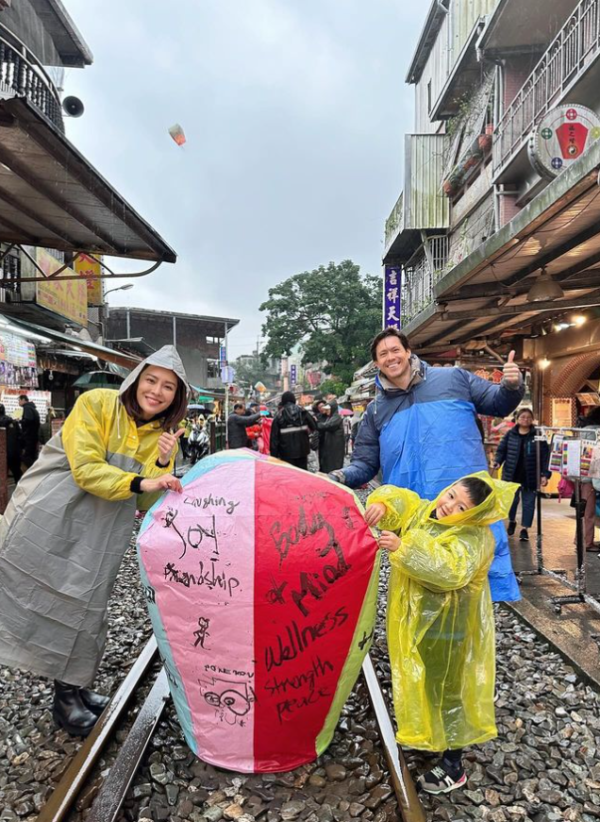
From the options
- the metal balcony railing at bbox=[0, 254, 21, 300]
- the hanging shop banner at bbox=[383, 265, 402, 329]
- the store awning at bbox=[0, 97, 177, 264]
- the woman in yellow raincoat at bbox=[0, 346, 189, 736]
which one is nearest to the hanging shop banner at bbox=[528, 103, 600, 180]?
the store awning at bbox=[0, 97, 177, 264]

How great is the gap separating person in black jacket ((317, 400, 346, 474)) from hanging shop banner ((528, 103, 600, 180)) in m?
5.56

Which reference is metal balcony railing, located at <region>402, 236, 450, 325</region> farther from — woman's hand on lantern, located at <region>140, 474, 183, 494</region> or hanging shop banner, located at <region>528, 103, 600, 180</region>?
woman's hand on lantern, located at <region>140, 474, 183, 494</region>

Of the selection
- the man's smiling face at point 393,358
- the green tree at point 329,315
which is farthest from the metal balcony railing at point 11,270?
the green tree at point 329,315

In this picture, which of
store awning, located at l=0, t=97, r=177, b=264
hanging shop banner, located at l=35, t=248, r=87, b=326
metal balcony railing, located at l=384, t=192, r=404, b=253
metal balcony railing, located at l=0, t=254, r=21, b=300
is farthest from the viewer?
metal balcony railing, located at l=384, t=192, r=404, b=253

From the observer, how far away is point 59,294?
13.0m

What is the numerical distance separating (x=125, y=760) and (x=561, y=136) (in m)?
10.2

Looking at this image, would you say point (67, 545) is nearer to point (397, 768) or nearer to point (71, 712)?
point (71, 712)

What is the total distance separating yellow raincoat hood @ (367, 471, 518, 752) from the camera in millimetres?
2111

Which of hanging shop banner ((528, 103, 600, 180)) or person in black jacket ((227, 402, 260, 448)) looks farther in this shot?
person in black jacket ((227, 402, 260, 448))

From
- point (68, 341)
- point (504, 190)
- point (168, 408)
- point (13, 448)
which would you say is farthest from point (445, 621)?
point (504, 190)

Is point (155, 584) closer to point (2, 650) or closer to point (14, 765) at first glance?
point (2, 650)

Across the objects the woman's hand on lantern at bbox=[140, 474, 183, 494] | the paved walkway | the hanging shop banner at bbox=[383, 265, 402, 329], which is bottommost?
the paved walkway

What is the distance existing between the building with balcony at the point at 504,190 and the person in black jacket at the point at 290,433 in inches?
97.7

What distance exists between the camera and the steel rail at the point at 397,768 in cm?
208
